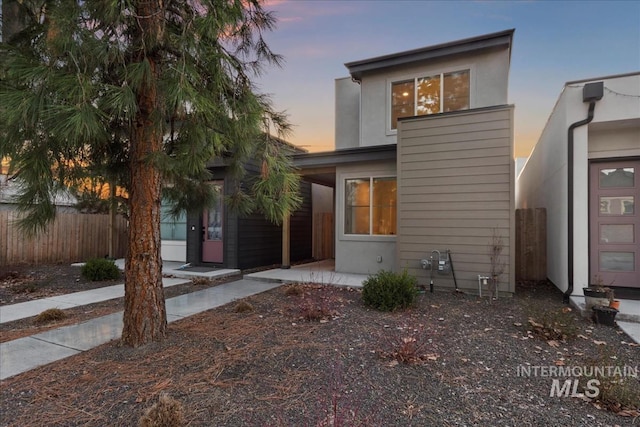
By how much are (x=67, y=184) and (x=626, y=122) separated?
7.42 meters

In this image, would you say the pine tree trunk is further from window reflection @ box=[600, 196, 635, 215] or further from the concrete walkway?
window reflection @ box=[600, 196, 635, 215]

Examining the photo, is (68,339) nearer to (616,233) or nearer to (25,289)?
(25,289)

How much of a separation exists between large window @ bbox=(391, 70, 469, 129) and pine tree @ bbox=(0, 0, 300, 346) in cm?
478

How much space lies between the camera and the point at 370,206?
7719 millimetres

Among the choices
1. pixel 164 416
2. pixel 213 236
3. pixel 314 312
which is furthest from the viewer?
pixel 213 236

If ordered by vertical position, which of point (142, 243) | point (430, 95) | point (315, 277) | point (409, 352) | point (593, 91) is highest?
point (430, 95)

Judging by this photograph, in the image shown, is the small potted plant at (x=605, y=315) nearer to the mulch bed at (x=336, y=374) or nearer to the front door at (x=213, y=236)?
the mulch bed at (x=336, y=374)

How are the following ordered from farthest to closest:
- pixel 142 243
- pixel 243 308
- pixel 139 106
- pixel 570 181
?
1. pixel 570 181
2. pixel 243 308
3. pixel 142 243
4. pixel 139 106

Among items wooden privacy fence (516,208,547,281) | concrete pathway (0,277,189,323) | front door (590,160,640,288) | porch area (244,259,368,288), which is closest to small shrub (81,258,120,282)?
concrete pathway (0,277,189,323)

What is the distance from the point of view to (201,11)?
297cm

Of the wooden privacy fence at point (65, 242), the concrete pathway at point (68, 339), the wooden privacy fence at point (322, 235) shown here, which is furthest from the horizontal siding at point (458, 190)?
the wooden privacy fence at point (65, 242)

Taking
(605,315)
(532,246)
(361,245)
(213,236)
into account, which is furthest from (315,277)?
(605,315)

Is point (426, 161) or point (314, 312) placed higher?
point (426, 161)

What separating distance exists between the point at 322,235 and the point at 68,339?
874 cm
